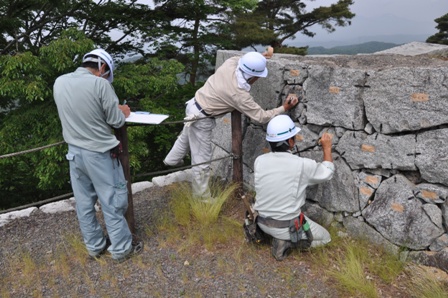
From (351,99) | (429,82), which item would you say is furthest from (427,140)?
(351,99)

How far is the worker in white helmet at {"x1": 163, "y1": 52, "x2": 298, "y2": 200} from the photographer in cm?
365

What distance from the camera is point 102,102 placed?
2.88 m

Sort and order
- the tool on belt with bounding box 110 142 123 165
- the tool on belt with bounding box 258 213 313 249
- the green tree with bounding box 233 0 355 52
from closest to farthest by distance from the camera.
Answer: the tool on belt with bounding box 110 142 123 165 → the tool on belt with bounding box 258 213 313 249 → the green tree with bounding box 233 0 355 52

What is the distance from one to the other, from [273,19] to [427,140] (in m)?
12.7

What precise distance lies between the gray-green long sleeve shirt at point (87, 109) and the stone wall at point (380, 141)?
190 centimetres

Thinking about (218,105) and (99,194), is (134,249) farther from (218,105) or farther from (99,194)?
(218,105)

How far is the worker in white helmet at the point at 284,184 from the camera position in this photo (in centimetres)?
316

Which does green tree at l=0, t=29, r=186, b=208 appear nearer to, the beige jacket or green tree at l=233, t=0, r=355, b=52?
the beige jacket

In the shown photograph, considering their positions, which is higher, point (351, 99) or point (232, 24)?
point (232, 24)

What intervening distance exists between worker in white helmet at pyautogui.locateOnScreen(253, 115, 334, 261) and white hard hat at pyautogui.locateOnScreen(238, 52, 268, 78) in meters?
0.64

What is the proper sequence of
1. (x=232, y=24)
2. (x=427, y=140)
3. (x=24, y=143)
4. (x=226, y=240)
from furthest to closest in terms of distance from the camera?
(x=232, y=24) < (x=24, y=143) < (x=226, y=240) < (x=427, y=140)

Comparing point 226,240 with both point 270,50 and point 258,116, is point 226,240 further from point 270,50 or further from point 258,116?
point 270,50

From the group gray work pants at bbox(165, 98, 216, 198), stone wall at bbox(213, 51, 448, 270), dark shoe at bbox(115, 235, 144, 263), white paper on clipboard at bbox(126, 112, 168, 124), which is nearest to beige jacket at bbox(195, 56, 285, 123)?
gray work pants at bbox(165, 98, 216, 198)

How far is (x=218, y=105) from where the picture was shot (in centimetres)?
390
